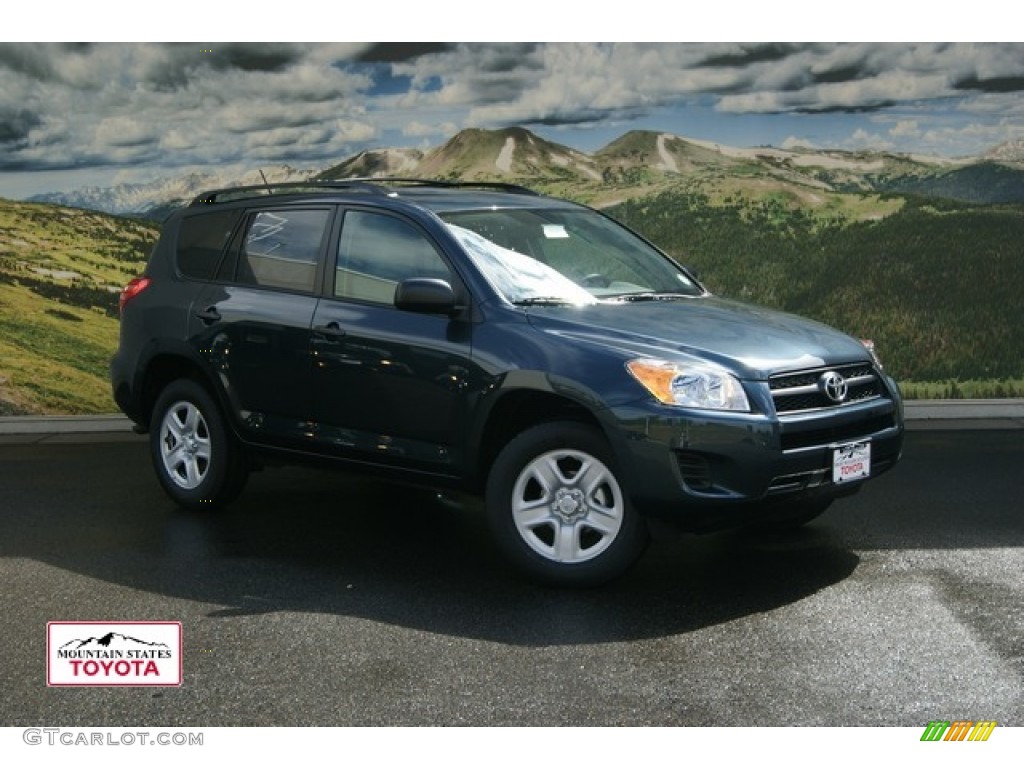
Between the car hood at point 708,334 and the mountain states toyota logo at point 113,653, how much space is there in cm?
211

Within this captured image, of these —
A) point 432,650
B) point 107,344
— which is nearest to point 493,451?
point 432,650

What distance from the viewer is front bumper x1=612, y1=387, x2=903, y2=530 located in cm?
629

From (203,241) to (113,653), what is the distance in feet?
11.0

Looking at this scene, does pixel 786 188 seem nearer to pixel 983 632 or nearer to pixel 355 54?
pixel 355 54

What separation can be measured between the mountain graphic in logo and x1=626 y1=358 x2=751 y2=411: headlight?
2206 millimetres

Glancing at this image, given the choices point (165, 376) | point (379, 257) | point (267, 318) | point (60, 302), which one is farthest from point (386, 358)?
point (60, 302)

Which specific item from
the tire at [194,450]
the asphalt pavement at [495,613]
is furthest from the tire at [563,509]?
the tire at [194,450]

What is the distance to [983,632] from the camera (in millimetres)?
5910

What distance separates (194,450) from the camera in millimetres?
8391

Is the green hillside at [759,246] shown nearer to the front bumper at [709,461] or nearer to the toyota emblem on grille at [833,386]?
the toyota emblem on grille at [833,386]

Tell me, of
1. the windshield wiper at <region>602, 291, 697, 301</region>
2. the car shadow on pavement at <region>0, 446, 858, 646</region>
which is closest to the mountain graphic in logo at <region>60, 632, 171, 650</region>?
the car shadow on pavement at <region>0, 446, 858, 646</region>

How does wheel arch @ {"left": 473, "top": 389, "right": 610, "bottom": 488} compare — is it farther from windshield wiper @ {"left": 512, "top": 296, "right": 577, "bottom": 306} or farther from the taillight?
the taillight

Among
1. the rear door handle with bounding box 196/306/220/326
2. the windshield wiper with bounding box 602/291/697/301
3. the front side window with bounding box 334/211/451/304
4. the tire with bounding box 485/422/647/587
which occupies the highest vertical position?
the front side window with bounding box 334/211/451/304

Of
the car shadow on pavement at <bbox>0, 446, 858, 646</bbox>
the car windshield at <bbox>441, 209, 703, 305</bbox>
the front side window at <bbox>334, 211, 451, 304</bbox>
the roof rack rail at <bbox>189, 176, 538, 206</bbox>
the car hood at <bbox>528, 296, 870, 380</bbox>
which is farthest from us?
the roof rack rail at <bbox>189, 176, 538, 206</bbox>
